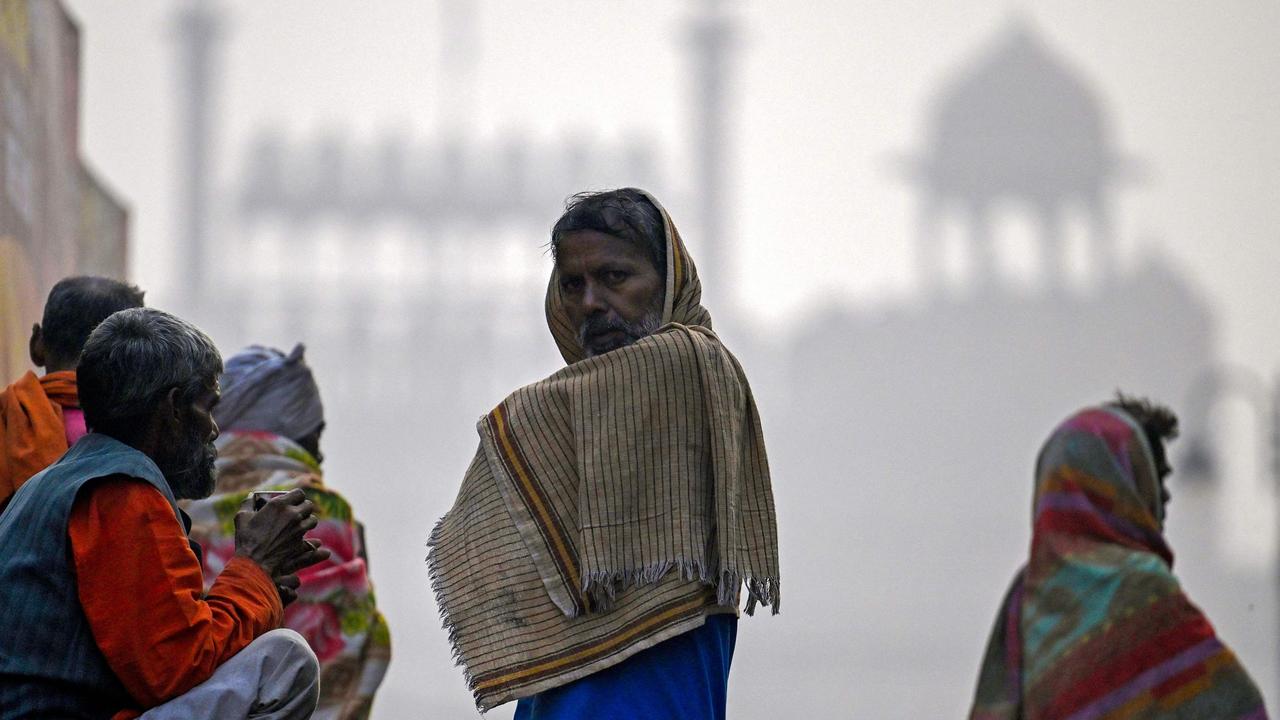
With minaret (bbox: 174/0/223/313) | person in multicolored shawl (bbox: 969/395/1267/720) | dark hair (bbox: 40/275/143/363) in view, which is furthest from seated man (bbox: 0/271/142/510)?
minaret (bbox: 174/0/223/313)

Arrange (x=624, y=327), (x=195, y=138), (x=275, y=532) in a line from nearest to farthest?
(x=275, y=532) → (x=624, y=327) → (x=195, y=138)

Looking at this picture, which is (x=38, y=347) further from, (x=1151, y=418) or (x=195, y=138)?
(x=195, y=138)

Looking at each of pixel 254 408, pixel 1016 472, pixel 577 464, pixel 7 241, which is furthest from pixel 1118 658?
pixel 1016 472

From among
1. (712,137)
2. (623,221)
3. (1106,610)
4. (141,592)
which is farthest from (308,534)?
(712,137)

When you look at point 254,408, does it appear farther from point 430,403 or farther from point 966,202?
point 966,202

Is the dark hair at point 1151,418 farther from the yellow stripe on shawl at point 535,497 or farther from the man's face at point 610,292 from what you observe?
the yellow stripe on shawl at point 535,497

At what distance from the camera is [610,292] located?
9.46ft

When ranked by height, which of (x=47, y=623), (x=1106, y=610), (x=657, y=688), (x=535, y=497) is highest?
(x=535, y=497)

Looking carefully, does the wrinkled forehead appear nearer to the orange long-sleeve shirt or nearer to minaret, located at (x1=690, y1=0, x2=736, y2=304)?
the orange long-sleeve shirt

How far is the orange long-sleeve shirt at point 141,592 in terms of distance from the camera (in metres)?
2.44

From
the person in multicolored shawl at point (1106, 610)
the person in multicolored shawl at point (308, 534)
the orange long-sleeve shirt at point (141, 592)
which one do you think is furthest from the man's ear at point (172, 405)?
the person in multicolored shawl at point (1106, 610)

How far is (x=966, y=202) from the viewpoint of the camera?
51156mm

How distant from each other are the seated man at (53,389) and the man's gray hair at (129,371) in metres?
0.53

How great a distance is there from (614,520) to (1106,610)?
157 cm
